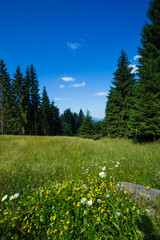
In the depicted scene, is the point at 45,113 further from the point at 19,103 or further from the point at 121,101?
the point at 121,101

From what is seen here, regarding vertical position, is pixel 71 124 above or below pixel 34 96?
below

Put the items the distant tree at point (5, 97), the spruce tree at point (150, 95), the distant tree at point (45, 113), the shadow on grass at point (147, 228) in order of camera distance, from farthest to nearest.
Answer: the distant tree at point (45, 113), the distant tree at point (5, 97), the spruce tree at point (150, 95), the shadow on grass at point (147, 228)

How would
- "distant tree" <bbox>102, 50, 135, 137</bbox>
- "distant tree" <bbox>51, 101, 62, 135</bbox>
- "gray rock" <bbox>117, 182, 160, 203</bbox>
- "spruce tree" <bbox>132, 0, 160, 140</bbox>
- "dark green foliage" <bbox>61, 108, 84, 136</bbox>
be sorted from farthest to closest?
"dark green foliage" <bbox>61, 108, 84, 136</bbox>, "distant tree" <bbox>51, 101, 62, 135</bbox>, "distant tree" <bbox>102, 50, 135, 137</bbox>, "spruce tree" <bbox>132, 0, 160, 140</bbox>, "gray rock" <bbox>117, 182, 160, 203</bbox>

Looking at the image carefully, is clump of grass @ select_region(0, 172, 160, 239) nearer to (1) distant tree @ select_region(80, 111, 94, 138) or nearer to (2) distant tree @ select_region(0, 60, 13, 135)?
(2) distant tree @ select_region(0, 60, 13, 135)

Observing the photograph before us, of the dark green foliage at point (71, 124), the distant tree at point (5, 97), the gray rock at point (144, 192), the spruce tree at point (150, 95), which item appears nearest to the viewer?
the gray rock at point (144, 192)

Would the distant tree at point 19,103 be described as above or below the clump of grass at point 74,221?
above

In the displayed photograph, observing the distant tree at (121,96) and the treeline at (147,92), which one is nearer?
the treeline at (147,92)

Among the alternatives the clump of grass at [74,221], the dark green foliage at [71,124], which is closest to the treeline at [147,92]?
the clump of grass at [74,221]

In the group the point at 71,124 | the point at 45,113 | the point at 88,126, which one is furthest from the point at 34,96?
the point at 71,124

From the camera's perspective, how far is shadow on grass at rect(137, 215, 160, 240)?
1.19 m

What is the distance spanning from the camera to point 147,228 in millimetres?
1302

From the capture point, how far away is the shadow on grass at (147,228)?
3.89 ft

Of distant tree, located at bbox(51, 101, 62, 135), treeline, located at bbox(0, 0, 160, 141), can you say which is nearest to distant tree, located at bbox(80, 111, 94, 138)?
A: treeline, located at bbox(0, 0, 160, 141)

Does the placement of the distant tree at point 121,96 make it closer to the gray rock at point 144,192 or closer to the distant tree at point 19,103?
the gray rock at point 144,192
